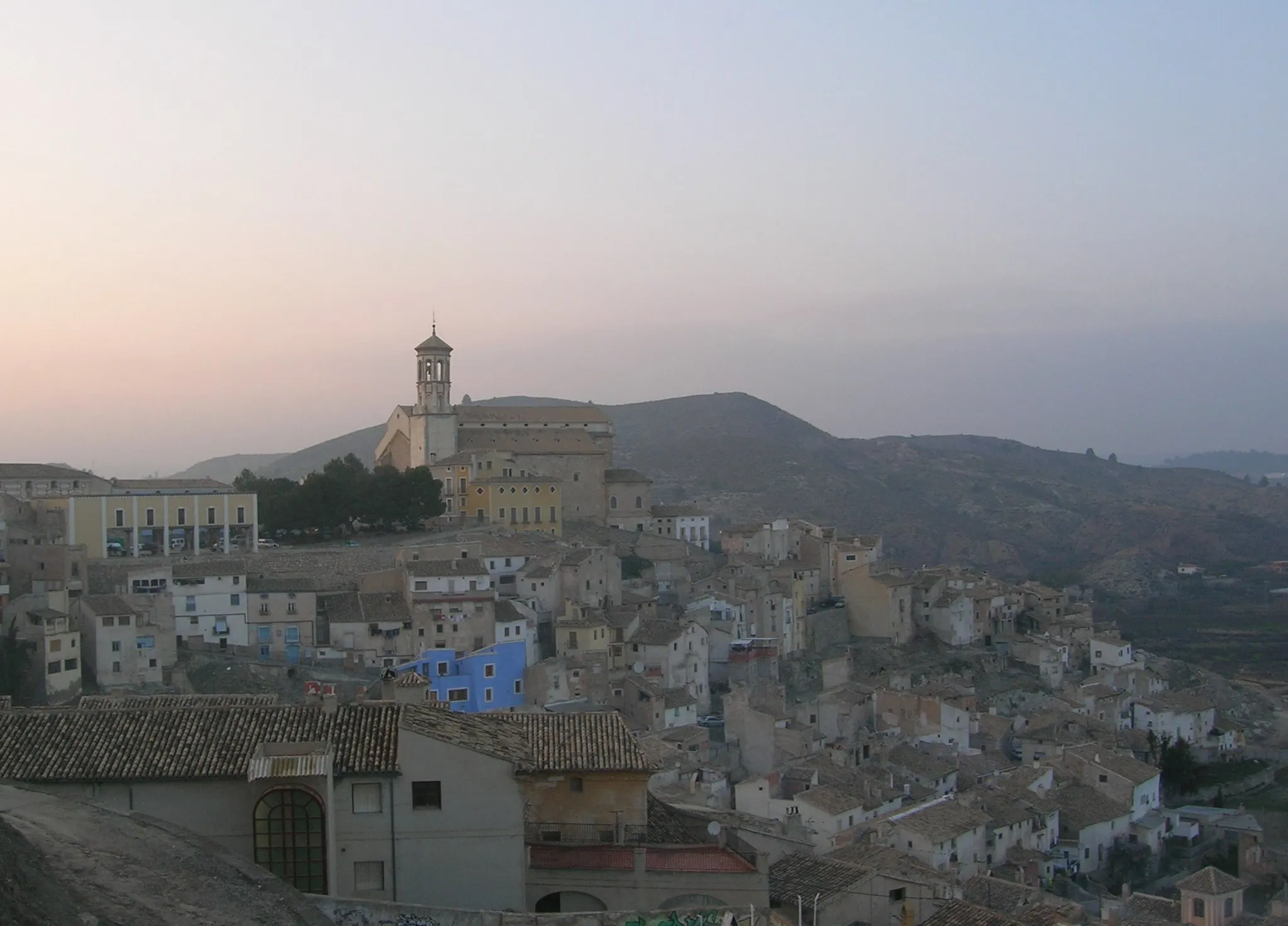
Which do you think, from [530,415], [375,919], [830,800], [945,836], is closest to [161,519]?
[530,415]

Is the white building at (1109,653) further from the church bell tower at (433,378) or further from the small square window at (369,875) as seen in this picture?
the small square window at (369,875)

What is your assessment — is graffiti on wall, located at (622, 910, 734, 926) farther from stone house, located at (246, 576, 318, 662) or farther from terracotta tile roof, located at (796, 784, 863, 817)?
stone house, located at (246, 576, 318, 662)

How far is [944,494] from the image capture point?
121m

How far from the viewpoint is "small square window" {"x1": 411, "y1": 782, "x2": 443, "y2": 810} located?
1045cm

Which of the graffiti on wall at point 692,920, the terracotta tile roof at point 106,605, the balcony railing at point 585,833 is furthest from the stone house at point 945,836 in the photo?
the terracotta tile roof at point 106,605

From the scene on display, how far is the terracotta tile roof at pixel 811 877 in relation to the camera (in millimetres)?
14539

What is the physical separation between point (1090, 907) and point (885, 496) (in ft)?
301

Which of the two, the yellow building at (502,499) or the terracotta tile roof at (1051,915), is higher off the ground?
the yellow building at (502,499)

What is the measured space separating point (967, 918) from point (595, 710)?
42.5 feet

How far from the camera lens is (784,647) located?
3909cm

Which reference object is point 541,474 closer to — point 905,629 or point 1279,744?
point 905,629

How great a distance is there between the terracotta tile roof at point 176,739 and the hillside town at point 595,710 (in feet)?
0.10

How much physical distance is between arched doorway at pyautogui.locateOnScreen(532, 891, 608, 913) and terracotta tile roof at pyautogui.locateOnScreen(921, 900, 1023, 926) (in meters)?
6.30

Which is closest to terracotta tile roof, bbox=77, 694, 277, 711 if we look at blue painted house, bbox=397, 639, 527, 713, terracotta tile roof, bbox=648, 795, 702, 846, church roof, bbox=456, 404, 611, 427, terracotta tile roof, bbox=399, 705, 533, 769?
terracotta tile roof, bbox=399, 705, 533, 769
